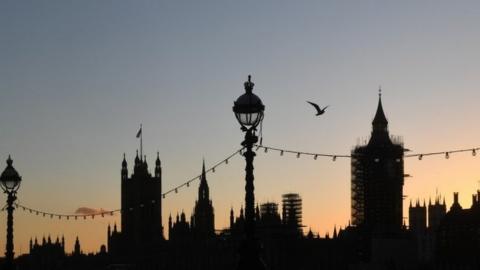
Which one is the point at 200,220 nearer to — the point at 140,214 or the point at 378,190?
the point at 140,214

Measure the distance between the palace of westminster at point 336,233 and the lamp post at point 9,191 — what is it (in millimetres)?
98154

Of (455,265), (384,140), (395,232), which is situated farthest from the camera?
(384,140)

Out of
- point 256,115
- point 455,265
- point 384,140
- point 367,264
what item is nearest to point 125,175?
point 384,140

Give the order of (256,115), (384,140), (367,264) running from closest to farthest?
(256,115)
(367,264)
(384,140)

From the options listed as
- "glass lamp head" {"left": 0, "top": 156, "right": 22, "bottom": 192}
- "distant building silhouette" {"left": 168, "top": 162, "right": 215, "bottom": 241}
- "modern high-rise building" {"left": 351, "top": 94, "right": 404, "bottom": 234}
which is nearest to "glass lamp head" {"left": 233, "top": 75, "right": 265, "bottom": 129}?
"glass lamp head" {"left": 0, "top": 156, "right": 22, "bottom": 192}

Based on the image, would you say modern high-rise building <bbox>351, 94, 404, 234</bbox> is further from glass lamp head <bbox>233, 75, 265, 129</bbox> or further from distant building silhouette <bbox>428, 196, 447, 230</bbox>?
glass lamp head <bbox>233, 75, 265, 129</bbox>

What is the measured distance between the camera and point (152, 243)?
183 metres

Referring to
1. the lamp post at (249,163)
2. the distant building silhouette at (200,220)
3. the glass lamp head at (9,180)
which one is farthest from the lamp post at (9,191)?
the distant building silhouette at (200,220)

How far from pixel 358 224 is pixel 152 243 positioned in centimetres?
3429

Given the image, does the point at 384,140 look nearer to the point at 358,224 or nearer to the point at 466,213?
the point at 358,224

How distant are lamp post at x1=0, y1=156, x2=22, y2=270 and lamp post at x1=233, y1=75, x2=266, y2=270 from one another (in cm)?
952

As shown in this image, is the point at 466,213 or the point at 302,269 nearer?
the point at 466,213

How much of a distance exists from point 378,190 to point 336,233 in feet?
60.8

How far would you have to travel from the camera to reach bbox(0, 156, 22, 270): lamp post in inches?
1059
